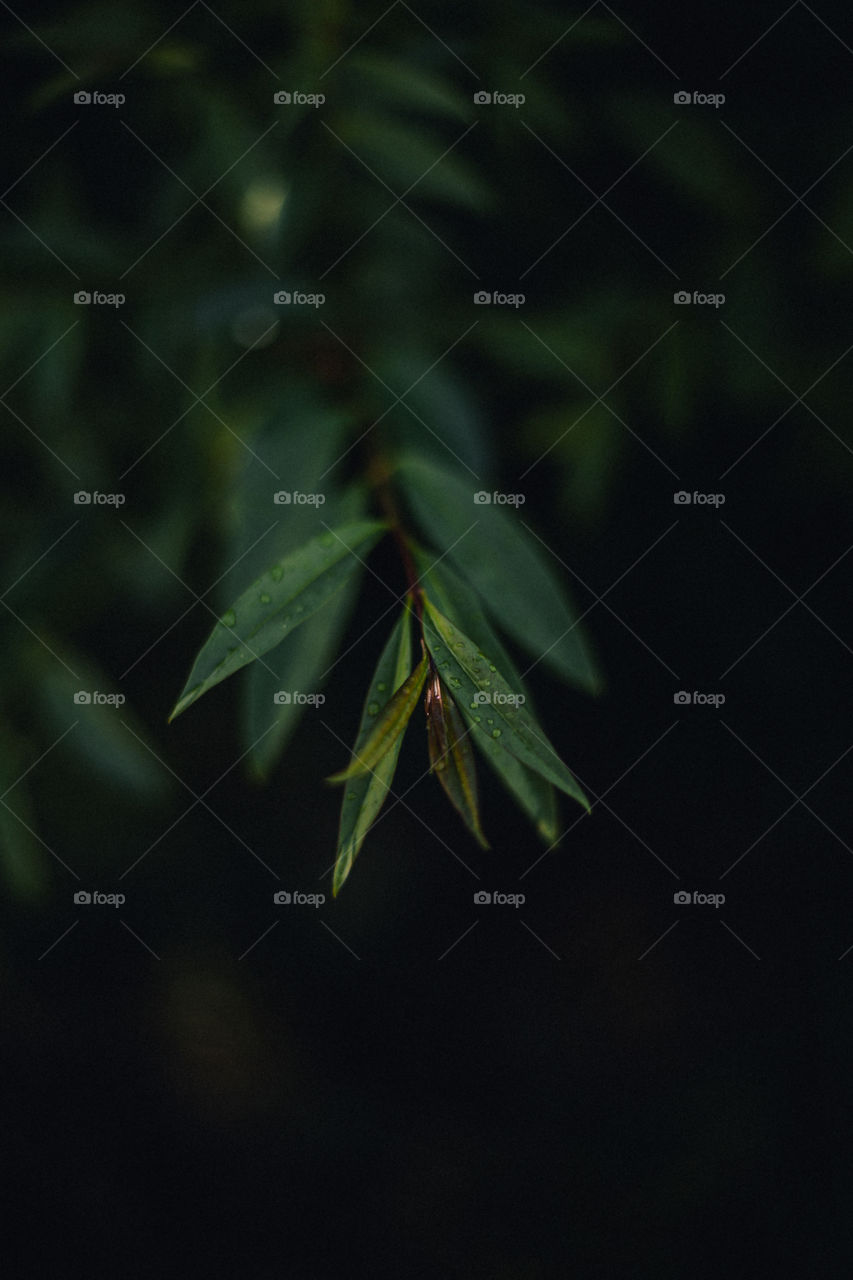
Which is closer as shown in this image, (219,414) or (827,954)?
(219,414)

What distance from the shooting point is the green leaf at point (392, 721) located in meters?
0.63

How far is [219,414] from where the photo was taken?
2.39ft

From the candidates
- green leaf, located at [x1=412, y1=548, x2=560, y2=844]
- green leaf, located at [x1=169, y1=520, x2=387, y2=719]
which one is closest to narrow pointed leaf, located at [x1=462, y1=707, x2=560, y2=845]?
green leaf, located at [x1=412, y1=548, x2=560, y2=844]

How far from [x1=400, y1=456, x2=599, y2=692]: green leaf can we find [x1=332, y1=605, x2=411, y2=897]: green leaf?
6 cm

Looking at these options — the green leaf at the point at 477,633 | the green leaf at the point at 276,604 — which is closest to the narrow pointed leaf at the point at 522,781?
the green leaf at the point at 477,633

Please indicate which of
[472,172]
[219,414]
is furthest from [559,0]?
[219,414]

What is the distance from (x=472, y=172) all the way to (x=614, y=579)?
11.8 inches

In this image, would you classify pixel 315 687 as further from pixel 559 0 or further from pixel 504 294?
pixel 559 0

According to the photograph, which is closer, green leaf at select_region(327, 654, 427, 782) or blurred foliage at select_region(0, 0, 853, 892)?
green leaf at select_region(327, 654, 427, 782)

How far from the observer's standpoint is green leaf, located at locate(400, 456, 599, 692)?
692mm

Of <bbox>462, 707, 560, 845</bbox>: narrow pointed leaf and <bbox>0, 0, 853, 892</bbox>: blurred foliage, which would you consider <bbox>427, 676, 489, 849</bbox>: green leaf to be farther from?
<bbox>0, 0, 853, 892</bbox>: blurred foliage

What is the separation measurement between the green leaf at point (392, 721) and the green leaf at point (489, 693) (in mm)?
17

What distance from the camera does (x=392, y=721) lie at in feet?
2.06

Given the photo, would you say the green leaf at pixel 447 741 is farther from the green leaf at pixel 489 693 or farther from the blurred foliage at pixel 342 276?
the blurred foliage at pixel 342 276
